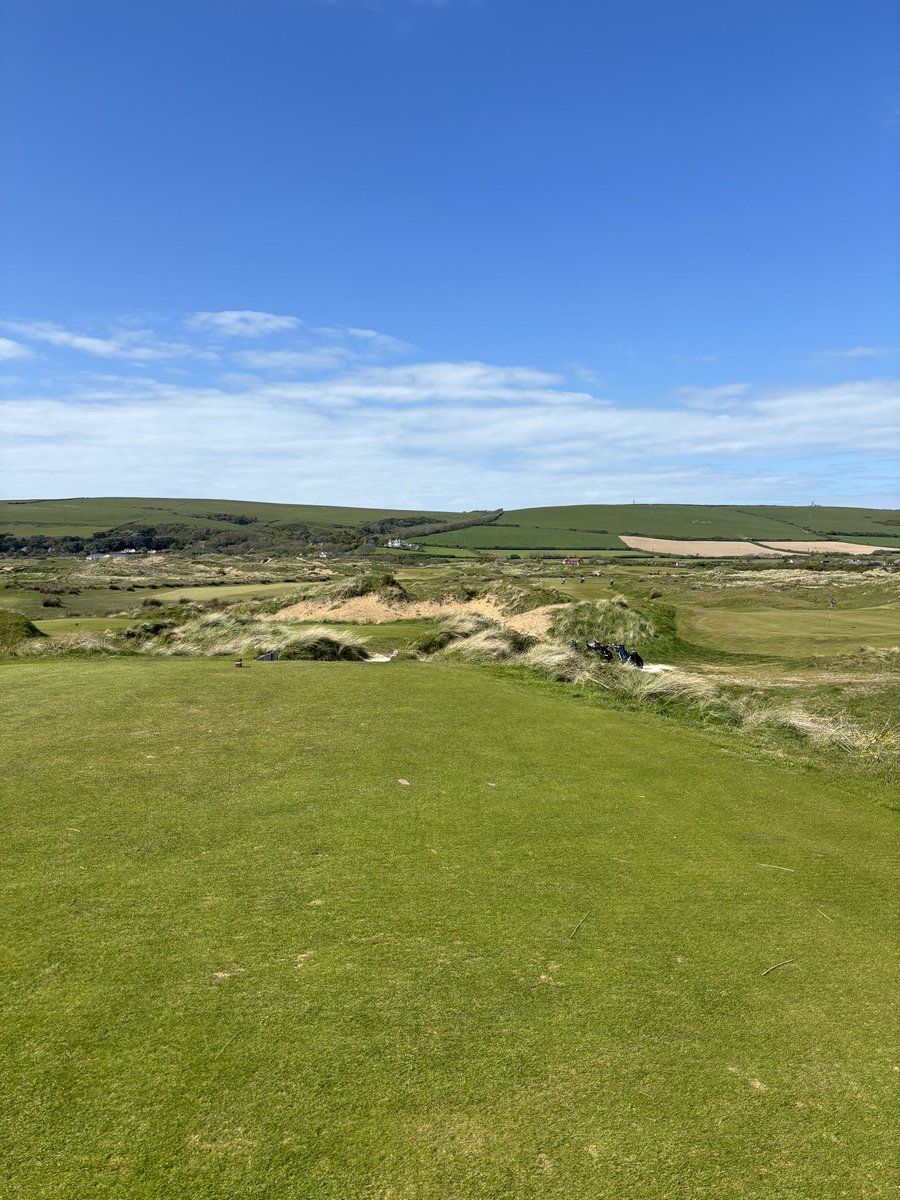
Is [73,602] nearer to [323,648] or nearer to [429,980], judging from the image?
[323,648]

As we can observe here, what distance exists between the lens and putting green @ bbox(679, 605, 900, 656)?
2870cm

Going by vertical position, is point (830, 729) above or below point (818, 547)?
below

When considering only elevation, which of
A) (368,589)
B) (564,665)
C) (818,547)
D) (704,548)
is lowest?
(564,665)

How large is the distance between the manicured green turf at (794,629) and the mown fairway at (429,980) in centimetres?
2055

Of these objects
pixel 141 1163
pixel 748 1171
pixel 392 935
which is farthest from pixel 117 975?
pixel 748 1171

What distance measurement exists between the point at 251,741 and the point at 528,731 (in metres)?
4.64

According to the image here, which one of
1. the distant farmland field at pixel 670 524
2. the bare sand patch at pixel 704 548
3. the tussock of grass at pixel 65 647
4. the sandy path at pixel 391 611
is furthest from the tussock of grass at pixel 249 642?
the distant farmland field at pixel 670 524

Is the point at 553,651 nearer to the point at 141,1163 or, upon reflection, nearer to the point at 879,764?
the point at 879,764

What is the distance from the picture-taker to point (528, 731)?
12.2 m

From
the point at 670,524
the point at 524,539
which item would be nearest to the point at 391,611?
the point at 524,539

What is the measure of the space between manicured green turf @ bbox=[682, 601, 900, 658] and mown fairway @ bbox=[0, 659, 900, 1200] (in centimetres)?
2055

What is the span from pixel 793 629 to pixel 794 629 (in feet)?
0.15

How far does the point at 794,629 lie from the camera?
32938 mm

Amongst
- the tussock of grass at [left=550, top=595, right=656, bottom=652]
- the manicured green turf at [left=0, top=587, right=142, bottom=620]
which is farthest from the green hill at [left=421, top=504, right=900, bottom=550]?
the tussock of grass at [left=550, top=595, right=656, bottom=652]
